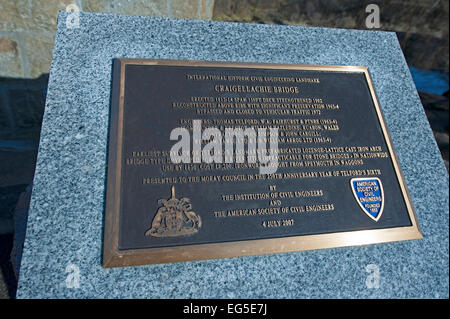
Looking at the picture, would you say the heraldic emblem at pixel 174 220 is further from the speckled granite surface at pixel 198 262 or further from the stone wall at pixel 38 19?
the stone wall at pixel 38 19

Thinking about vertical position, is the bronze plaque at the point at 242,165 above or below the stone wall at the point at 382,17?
below

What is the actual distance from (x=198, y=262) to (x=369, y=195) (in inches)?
43.0

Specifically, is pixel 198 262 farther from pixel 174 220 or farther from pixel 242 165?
pixel 242 165

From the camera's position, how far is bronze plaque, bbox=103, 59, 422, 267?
66.6 inches

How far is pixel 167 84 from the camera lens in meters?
2.01

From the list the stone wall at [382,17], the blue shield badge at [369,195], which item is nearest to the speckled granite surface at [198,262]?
the blue shield badge at [369,195]

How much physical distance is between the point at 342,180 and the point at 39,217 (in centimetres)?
170

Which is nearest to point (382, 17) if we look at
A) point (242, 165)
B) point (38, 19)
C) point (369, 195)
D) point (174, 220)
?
point (369, 195)

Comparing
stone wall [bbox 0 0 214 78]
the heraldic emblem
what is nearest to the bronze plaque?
the heraldic emblem

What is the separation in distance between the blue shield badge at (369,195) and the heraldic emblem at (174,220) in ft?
3.17

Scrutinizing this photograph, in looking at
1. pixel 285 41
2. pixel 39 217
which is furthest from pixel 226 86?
pixel 39 217

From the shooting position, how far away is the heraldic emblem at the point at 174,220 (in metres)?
1.66

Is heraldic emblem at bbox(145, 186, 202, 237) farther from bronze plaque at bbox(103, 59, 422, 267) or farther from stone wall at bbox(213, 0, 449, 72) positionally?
stone wall at bbox(213, 0, 449, 72)

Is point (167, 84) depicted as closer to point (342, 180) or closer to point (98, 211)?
point (98, 211)
